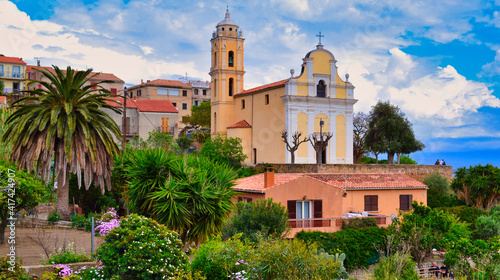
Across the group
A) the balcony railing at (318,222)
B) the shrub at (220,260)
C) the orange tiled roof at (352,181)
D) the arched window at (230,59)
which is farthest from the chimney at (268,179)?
the arched window at (230,59)

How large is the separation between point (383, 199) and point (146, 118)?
1664 inches

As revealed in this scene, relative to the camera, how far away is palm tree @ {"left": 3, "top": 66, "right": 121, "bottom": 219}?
24938 mm

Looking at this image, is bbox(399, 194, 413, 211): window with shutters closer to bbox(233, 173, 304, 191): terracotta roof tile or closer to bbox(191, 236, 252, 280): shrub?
bbox(233, 173, 304, 191): terracotta roof tile

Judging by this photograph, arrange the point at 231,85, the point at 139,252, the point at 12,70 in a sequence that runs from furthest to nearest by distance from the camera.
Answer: the point at 12,70, the point at 231,85, the point at 139,252

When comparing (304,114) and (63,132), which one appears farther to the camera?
(304,114)

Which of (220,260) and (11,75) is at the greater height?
(11,75)

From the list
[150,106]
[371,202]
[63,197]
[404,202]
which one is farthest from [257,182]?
[150,106]

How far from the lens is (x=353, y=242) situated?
87.0 ft

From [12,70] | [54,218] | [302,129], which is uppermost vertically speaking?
[12,70]

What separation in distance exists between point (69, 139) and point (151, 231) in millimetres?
14109

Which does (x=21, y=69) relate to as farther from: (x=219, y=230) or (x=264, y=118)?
(x=219, y=230)

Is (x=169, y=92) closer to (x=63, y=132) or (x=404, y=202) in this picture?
(x=404, y=202)

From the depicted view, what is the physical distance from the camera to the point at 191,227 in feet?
63.7

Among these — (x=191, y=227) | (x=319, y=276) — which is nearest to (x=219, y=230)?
(x=191, y=227)
